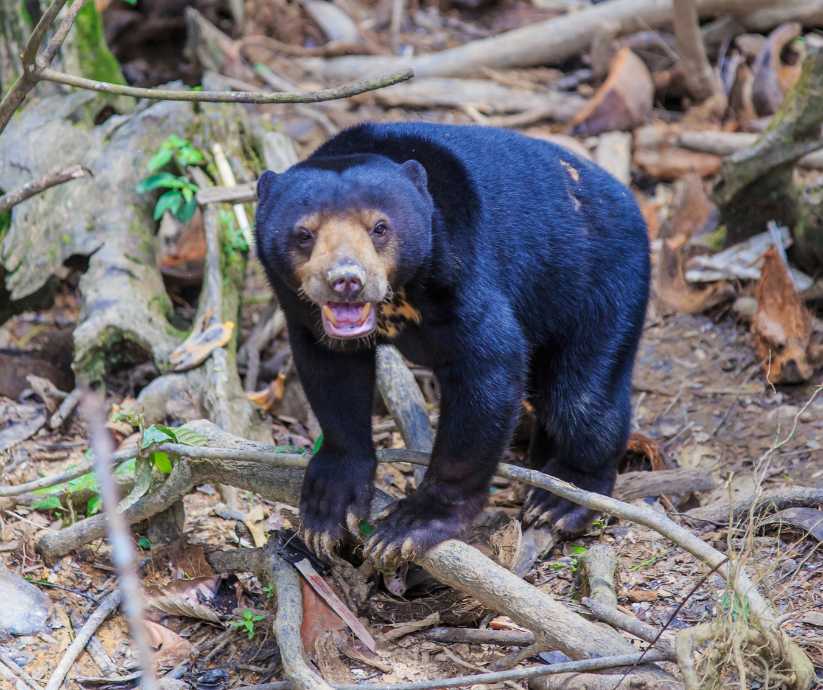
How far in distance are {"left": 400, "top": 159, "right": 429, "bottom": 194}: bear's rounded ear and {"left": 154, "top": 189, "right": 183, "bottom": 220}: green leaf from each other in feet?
8.92

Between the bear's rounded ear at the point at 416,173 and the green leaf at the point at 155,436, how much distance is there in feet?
4.60

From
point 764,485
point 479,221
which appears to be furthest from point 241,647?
point 764,485

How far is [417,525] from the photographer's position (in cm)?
430

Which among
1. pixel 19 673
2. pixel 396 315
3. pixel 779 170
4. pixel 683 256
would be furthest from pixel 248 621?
pixel 779 170

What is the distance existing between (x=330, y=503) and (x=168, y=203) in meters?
2.87

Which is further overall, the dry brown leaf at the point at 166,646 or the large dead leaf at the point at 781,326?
the large dead leaf at the point at 781,326

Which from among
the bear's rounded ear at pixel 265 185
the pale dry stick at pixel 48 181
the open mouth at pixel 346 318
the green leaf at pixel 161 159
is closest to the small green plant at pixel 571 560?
the open mouth at pixel 346 318

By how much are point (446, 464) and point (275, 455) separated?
0.71m

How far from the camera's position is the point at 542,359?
211 inches

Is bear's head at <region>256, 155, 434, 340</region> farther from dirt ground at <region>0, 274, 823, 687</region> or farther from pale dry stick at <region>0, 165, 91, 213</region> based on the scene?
dirt ground at <region>0, 274, 823, 687</region>

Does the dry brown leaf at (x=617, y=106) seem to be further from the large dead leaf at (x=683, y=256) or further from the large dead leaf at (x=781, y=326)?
the large dead leaf at (x=781, y=326)

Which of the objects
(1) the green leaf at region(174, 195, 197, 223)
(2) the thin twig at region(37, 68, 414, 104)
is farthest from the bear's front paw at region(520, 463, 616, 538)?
(1) the green leaf at region(174, 195, 197, 223)

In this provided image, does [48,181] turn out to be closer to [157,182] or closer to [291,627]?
[291,627]

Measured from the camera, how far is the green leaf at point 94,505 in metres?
4.82
